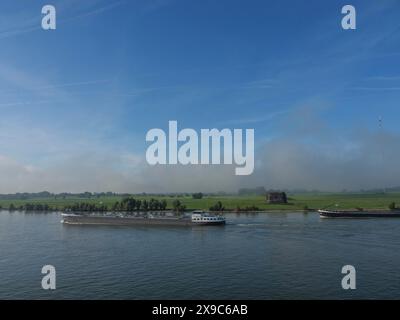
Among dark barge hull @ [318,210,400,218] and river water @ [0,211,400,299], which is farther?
dark barge hull @ [318,210,400,218]

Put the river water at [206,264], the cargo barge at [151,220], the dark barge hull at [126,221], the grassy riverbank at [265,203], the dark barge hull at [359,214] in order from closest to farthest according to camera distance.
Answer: the river water at [206,264] < the cargo barge at [151,220] < the dark barge hull at [126,221] < the dark barge hull at [359,214] < the grassy riverbank at [265,203]

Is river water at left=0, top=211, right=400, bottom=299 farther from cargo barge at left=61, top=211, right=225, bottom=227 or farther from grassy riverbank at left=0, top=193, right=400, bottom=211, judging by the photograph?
grassy riverbank at left=0, top=193, right=400, bottom=211

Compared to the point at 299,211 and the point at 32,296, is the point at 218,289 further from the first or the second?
the point at 299,211

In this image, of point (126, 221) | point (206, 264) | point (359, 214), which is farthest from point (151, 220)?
point (359, 214)

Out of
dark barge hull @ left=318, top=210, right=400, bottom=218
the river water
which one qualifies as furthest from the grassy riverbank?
the river water

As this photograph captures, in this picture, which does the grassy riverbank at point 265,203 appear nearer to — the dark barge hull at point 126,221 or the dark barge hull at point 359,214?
the dark barge hull at point 359,214

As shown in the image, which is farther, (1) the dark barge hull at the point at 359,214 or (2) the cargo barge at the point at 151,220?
(1) the dark barge hull at the point at 359,214

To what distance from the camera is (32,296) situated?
25203mm

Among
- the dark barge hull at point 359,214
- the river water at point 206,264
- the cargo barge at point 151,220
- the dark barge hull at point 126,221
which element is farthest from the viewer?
the dark barge hull at point 359,214

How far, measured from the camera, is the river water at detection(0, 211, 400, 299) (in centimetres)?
2506

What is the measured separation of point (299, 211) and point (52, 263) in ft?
234

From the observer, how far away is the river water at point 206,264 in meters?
25.1

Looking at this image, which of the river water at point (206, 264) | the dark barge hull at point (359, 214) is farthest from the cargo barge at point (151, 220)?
the dark barge hull at point (359, 214)
